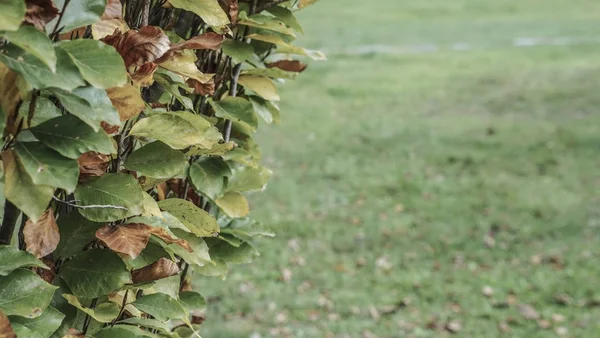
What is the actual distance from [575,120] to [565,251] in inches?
158

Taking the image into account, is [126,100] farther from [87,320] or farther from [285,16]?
[285,16]

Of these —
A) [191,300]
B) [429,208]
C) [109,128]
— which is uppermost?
[109,128]

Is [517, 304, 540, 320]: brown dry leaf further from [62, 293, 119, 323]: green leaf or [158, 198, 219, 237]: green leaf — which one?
[62, 293, 119, 323]: green leaf

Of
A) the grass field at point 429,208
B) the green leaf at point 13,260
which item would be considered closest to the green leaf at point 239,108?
the green leaf at point 13,260

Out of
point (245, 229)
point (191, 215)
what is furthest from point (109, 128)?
point (245, 229)

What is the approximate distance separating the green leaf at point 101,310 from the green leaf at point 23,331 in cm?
11

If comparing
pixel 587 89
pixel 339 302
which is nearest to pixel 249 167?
pixel 339 302

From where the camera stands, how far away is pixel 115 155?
4.23ft

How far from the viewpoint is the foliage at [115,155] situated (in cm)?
100

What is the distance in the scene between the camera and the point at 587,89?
1084 cm

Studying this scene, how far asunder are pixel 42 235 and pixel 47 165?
20cm

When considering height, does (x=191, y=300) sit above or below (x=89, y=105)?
below

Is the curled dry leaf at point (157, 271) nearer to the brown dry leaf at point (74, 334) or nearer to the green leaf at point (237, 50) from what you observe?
the brown dry leaf at point (74, 334)

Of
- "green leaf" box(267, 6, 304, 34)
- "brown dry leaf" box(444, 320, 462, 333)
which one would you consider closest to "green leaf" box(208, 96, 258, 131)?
"green leaf" box(267, 6, 304, 34)
